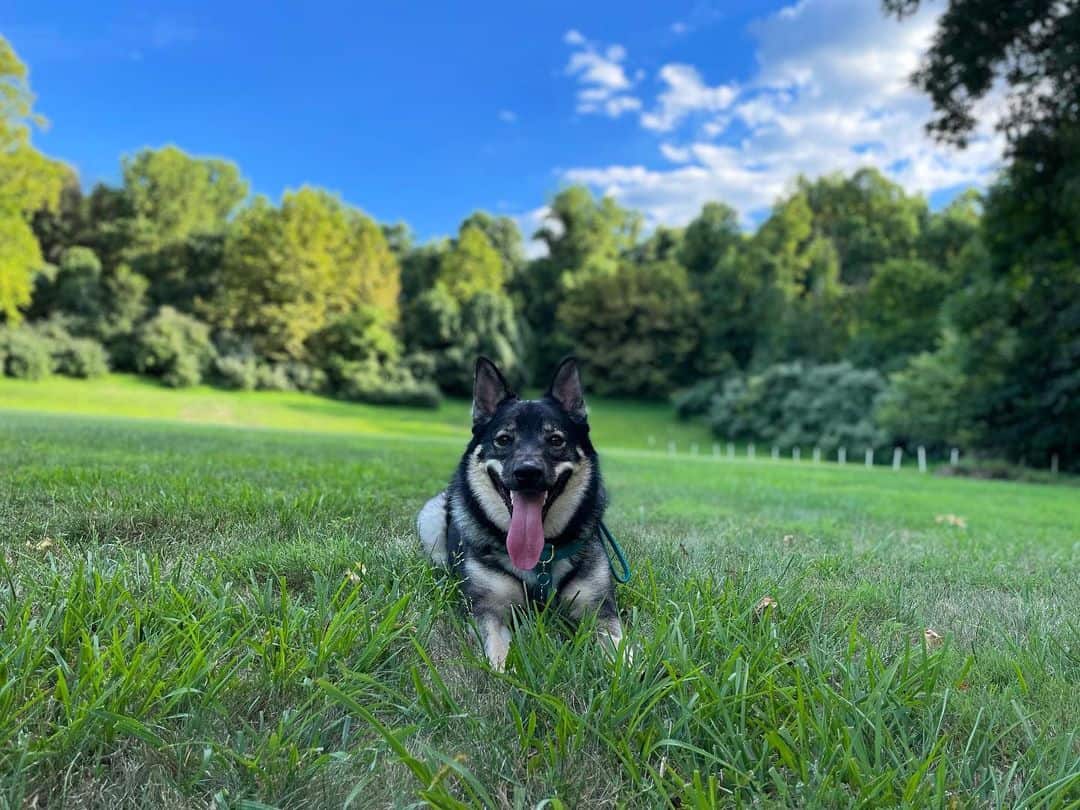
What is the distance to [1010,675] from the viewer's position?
2.15 m

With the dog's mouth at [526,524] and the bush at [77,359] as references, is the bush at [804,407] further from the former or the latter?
the bush at [77,359]

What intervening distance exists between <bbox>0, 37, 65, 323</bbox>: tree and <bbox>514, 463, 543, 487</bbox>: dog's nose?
32454 mm

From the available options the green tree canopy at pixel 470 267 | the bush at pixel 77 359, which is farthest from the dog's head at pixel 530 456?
the green tree canopy at pixel 470 267

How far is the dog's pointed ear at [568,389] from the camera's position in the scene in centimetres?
325

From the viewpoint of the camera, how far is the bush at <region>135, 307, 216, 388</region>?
35438mm

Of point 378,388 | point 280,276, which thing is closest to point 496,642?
point 378,388

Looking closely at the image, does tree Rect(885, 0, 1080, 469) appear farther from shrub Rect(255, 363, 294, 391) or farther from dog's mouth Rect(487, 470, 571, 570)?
shrub Rect(255, 363, 294, 391)

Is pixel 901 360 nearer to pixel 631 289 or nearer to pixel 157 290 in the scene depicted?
pixel 631 289

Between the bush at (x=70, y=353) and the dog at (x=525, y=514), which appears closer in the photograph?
the dog at (x=525, y=514)

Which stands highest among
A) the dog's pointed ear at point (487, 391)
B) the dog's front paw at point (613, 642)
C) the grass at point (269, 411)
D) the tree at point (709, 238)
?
the tree at point (709, 238)

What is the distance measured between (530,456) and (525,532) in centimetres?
33

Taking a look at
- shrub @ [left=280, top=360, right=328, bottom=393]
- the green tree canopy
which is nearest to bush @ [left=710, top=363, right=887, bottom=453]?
the green tree canopy

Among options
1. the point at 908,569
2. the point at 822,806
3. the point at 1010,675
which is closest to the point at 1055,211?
the point at 908,569

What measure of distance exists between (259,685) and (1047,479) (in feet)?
66.4
